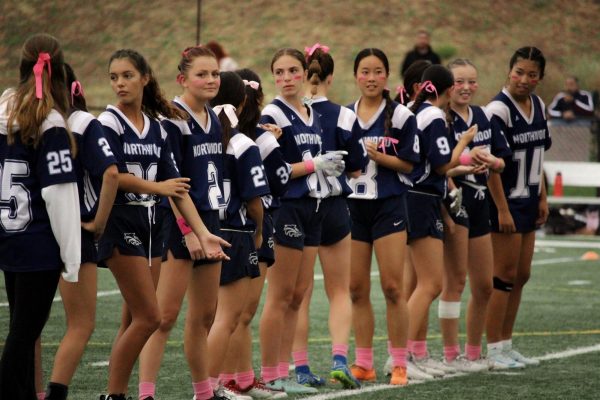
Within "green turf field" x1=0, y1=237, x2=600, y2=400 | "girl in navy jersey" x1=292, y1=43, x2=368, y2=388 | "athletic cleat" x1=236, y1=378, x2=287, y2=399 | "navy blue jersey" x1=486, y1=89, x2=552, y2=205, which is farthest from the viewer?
"navy blue jersey" x1=486, y1=89, x2=552, y2=205

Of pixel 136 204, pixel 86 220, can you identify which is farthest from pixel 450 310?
pixel 86 220

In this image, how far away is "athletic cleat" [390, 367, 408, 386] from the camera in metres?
7.64

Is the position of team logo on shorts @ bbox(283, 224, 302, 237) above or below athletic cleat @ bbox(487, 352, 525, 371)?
above

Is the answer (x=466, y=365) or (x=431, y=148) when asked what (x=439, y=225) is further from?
(x=466, y=365)

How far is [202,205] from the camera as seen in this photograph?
6316mm

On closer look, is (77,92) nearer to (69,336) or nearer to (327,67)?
(69,336)

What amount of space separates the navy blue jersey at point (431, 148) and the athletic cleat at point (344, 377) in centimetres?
137

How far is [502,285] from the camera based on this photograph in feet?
28.6

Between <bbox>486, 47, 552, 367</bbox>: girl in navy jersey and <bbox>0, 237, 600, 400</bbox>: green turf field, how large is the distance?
47cm

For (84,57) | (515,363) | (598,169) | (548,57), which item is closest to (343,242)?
(515,363)

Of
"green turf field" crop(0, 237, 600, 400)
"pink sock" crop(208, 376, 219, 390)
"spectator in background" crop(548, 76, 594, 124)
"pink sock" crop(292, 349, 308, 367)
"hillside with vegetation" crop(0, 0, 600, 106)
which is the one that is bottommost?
"green turf field" crop(0, 237, 600, 400)

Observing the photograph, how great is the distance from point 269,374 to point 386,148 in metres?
1.59

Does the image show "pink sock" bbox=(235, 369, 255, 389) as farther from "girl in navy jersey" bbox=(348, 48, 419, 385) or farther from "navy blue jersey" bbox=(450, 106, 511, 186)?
"navy blue jersey" bbox=(450, 106, 511, 186)

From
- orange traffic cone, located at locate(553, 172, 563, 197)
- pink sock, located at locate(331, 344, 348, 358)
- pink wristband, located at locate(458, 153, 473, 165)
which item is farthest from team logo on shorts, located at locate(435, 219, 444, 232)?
orange traffic cone, located at locate(553, 172, 563, 197)
